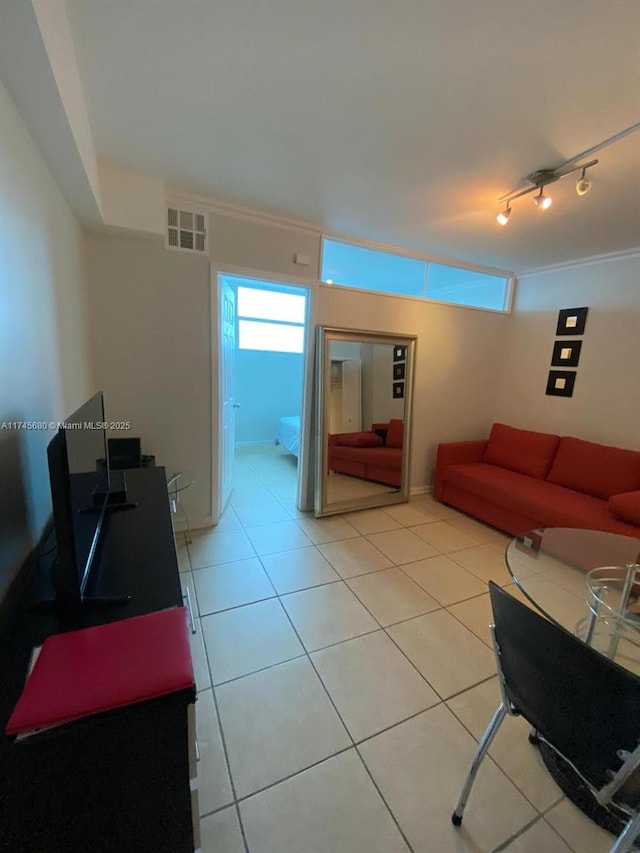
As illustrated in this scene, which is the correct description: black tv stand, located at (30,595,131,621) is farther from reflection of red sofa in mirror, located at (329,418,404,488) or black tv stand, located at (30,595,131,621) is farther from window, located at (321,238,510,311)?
window, located at (321,238,510,311)

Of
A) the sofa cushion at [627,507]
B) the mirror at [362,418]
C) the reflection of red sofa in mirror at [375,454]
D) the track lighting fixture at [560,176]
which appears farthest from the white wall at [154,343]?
the sofa cushion at [627,507]

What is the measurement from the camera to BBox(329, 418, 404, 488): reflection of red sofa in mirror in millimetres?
3305

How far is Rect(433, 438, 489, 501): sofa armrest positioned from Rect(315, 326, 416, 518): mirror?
0.33m

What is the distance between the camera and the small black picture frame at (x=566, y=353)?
3.36 metres

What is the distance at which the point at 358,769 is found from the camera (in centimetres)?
122

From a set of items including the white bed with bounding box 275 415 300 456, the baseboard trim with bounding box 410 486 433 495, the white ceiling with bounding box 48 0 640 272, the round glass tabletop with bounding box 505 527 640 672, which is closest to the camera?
the white ceiling with bounding box 48 0 640 272

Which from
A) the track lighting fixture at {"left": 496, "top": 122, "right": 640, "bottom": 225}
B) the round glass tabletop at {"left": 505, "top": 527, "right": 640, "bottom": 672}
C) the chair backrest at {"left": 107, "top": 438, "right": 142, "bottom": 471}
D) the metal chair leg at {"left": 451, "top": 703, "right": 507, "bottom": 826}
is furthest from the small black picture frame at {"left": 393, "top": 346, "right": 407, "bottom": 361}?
the metal chair leg at {"left": 451, "top": 703, "right": 507, "bottom": 826}

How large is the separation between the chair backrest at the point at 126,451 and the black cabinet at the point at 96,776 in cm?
155

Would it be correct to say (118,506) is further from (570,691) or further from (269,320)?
(269,320)

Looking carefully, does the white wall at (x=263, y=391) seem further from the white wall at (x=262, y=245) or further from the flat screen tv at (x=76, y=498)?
the flat screen tv at (x=76, y=498)

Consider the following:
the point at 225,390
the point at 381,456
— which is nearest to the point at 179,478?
the point at 225,390

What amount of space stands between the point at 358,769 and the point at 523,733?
2.36ft

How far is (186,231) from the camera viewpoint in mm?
2414

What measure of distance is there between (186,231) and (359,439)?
2264 mm
